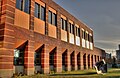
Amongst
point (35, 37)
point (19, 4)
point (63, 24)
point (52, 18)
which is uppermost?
point (19, 4)

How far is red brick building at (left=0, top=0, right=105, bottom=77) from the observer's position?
17438 millimetres

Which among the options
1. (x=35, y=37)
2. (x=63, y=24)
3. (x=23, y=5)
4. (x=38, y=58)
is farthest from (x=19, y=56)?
A: (x=63, y=24)

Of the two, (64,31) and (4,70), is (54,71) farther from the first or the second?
(4,70)

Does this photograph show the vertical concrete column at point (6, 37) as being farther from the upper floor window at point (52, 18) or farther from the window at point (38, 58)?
the upper floor window at point (52, 18)

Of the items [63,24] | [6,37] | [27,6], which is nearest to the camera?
[6,37]

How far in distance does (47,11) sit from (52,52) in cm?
656

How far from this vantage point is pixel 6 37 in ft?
56.2

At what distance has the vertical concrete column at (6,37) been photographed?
16.8 meters

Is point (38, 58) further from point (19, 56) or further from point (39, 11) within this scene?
point (39, 11)

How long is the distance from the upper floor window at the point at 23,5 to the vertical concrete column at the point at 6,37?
158 centimetres

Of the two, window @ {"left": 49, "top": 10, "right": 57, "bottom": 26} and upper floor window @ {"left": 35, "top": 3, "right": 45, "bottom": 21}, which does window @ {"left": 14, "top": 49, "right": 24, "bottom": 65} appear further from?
window @ {"left": 49, "top": 10, "right": 57, "bottom": 26}

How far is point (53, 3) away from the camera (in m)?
27.8

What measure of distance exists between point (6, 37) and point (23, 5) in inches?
204

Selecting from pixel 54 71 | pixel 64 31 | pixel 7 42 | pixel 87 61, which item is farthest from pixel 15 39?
pixel 87 61
